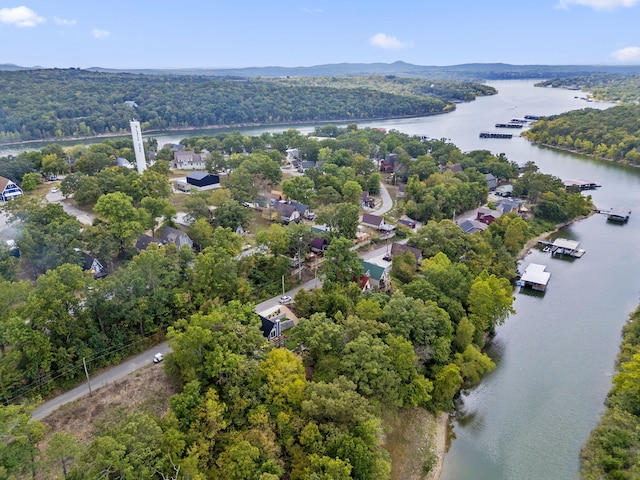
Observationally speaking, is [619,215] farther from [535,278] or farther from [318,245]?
[318,245]

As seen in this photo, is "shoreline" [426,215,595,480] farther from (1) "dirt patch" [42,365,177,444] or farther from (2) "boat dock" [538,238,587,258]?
(2) "boat dock" [538,238,587,258]

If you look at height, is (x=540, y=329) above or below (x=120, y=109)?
below

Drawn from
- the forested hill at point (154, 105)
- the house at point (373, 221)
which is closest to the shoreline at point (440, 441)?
the house at point (373, 221)

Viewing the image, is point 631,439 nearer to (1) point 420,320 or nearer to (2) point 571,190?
(1) point 420,320

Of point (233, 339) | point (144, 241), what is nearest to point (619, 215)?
point (233, 339)

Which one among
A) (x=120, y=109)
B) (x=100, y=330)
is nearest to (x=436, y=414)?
(x=100, y=330)

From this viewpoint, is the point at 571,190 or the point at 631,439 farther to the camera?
the point at 571,190
